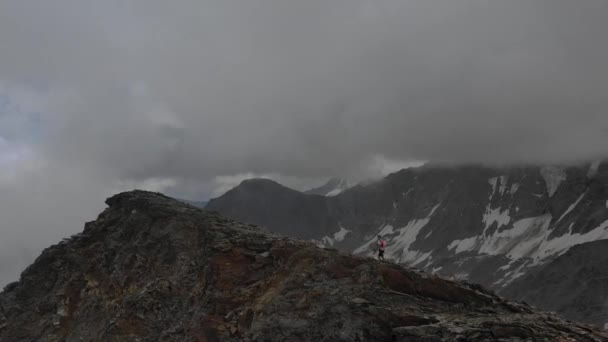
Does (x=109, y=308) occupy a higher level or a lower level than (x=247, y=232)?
lower

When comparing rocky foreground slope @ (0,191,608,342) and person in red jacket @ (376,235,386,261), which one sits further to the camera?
person in red jacket @ (376,235,386,261)

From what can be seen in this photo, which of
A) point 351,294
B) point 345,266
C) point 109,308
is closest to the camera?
point 351,294

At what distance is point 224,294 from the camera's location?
3616 cm

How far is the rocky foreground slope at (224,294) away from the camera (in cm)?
3044

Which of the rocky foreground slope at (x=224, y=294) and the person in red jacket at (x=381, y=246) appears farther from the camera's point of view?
the person in red jacket at (x=381, y=246)

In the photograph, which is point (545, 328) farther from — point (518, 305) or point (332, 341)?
point (332, 341)

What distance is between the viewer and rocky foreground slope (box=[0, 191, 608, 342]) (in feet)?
99.9

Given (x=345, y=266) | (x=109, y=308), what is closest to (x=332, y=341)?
(x=345, y=266)

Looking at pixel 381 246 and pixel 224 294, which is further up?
pixel 381 246

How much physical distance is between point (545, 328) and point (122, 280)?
1194 inches

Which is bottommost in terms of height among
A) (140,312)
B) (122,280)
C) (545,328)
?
(545,328)

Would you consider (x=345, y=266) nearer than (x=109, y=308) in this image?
Yes

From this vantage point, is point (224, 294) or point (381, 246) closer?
point (224, 294)

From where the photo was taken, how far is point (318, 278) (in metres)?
34.8
